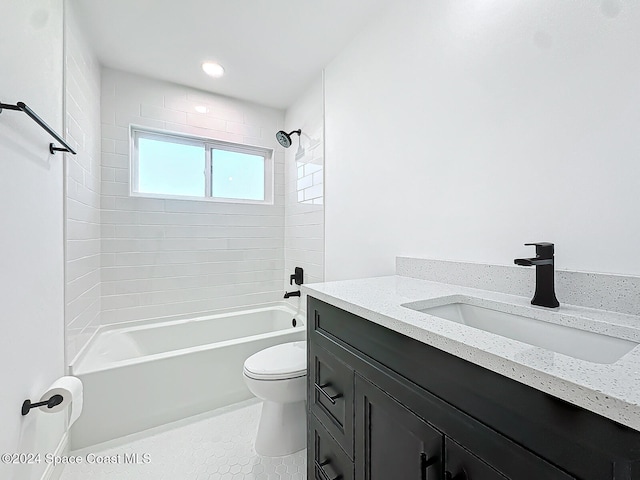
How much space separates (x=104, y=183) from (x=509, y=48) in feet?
8.66

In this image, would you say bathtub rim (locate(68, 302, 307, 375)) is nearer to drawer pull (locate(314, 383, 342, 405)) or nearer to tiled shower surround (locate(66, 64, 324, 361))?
tiled shower surround (locate(66, 64, 324, 361))

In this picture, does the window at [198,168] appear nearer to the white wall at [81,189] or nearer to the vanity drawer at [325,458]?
the white wall at [81,189]

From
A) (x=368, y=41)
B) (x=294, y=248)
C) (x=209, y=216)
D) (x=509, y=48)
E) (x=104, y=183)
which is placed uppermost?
(x=368, y=41)

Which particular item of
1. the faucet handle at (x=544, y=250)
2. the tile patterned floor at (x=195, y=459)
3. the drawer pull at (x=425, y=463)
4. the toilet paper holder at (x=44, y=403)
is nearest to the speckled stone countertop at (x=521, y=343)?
the faucet handle at (x=544, y=250)

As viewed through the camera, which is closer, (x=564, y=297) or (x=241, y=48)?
(x=564, y=297)

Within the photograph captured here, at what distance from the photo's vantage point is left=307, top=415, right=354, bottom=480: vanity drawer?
3.29ft

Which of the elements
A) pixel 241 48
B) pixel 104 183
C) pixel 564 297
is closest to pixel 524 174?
pixel 564 297

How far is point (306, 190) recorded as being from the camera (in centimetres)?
257

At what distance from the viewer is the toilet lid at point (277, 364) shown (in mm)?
1501

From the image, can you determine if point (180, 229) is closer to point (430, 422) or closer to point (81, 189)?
point (81, 189)

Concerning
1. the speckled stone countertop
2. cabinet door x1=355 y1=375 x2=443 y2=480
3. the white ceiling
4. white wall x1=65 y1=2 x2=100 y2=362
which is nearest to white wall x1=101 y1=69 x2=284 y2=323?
white wall x1=65 y1=2 x2=100 y2=362

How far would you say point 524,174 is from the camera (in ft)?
3.52

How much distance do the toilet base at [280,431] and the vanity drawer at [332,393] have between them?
0.45m

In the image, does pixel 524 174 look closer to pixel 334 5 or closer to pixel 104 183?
pixel 334 5
